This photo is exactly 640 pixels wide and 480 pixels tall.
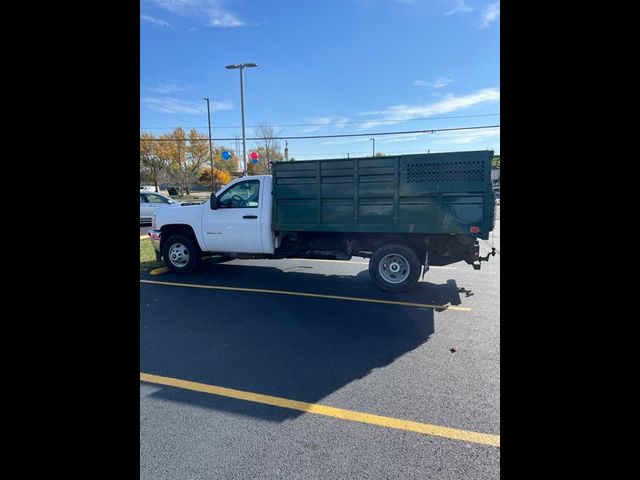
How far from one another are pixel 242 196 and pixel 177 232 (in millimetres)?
Result: 1663

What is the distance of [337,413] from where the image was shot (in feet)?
9.40

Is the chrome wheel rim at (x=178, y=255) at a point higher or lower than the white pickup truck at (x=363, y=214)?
lower

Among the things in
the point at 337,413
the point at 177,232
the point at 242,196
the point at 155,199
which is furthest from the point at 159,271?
the point at 155,199

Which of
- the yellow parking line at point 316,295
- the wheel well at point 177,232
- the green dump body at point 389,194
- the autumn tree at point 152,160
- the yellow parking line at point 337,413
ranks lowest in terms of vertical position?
the yellow parking line at point 337,413

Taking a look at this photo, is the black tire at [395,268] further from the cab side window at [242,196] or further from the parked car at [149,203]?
the parked car at [149,203]

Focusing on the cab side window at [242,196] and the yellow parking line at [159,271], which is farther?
the yellow parking line at [159,271]

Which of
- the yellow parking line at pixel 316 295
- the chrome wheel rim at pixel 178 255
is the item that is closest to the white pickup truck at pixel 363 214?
the chrome wheel rim at pixel 178 255

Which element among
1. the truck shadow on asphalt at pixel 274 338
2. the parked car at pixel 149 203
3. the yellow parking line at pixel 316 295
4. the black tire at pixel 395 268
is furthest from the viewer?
the parked car at pixel 149 203

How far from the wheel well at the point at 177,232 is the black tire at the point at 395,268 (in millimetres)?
3735

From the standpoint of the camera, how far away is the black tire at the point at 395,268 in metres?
6.14

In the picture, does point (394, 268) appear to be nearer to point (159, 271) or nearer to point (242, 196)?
point (242, 196)

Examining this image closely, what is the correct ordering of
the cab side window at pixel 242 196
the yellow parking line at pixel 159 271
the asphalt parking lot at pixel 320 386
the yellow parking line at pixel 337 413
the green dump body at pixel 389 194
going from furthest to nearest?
1. the yellow parking line at pixel 159 271
2. the cab side window at pixel 242 196
3. the green dump body at pixel 389 194
4. the yellow parking line at pixel 337 413
5. the asphalt parking lot at pixel 320 386

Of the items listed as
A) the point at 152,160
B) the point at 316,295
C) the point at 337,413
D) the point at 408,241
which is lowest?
the point at 337,413
